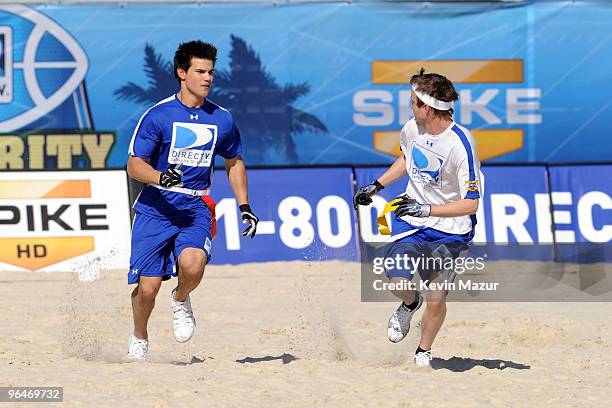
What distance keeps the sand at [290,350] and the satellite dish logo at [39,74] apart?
2.10 m

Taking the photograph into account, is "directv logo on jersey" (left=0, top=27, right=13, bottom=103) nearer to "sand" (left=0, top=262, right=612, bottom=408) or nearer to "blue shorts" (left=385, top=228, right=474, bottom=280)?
"sand" (left=0, top=262, right=612, bottom=408)

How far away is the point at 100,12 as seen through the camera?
13516 mm

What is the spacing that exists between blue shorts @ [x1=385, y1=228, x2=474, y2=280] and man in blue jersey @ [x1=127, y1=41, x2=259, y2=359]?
0.91m

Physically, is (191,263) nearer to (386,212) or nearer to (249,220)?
(249,220)

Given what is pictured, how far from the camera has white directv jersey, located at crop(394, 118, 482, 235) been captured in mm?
7020

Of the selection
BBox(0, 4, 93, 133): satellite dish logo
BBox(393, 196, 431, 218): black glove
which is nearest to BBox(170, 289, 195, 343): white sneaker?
BBox(393, 196, 431, 218): black glove

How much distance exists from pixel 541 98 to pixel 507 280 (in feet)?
8.72

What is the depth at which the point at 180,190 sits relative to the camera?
291 inches

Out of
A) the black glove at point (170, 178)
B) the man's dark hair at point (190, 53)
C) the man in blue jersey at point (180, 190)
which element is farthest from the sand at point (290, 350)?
the man's dark hair at point (190, 53)

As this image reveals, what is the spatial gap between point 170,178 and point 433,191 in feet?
5.18

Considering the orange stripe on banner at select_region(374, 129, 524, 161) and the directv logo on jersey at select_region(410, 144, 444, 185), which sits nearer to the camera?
the directv logo on jersey at select_region(410, 144, 444, 185)

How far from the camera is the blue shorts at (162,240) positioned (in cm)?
738

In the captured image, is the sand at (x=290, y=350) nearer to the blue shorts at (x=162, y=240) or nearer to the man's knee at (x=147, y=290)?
the man's knee at (x=147, y=290)

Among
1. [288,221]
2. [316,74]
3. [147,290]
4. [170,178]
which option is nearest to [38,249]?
[288,221]
